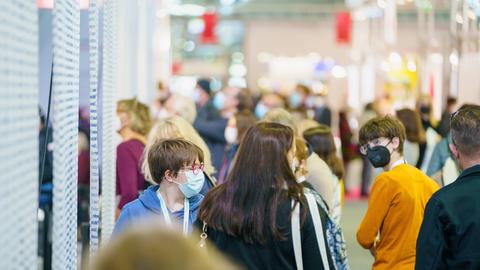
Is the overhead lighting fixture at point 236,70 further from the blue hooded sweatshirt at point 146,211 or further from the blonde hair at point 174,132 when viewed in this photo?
the blue hooded sweatshirt at point 146,211

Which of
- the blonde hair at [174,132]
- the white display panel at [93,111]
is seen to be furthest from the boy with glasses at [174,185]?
the blonde hair at [174,132]

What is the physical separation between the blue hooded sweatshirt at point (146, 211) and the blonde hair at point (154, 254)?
9.18ft

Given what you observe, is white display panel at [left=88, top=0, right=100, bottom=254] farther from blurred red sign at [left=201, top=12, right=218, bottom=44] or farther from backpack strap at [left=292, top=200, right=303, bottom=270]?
blurred red sign at [left=201, top=12, right=218, bottom=44]

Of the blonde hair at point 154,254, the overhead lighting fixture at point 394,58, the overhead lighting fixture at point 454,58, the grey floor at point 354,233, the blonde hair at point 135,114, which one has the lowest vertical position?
the grey floor at point 354,233

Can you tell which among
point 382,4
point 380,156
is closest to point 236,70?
point 382,4

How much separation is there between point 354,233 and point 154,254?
11.2 metres

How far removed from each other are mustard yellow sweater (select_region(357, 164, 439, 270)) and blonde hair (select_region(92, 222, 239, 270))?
11.8 ft

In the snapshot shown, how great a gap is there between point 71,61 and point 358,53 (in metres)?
22.5

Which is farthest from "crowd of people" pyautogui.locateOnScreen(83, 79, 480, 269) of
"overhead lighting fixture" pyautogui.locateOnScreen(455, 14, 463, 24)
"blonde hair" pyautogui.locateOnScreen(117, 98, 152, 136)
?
"overhead lighting fixture" pyautogui.locateOnScreen(455, 14, 463, 24)

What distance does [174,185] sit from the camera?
15.9 feet

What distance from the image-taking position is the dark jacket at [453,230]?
4238 millimetres

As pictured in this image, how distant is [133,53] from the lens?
12164mm

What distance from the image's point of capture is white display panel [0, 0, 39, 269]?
2990mm

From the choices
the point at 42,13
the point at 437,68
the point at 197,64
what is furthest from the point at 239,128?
the point at 197,64
